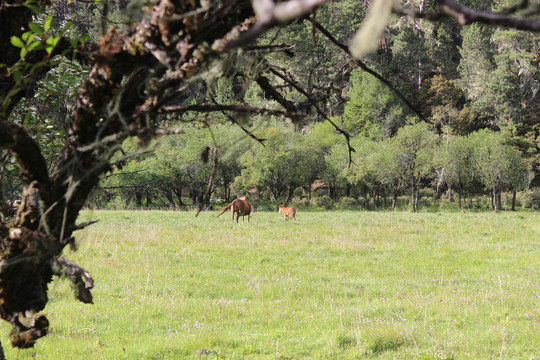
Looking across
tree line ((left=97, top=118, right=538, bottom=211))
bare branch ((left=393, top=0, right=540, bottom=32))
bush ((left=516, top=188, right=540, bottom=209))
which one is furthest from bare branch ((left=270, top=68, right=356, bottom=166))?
bush ((left=516, top=188, right=540, bottom=209))

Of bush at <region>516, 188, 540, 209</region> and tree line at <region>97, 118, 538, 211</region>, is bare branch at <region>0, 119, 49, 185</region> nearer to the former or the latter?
tree line at <region>97, 118, 538, 211</region>

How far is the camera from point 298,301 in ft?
36.4

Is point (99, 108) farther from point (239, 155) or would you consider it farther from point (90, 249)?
point (239, 155)

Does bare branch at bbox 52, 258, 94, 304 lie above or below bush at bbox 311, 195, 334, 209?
above

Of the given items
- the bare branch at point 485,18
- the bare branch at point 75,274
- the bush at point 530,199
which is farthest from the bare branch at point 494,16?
the bush at point 530,199

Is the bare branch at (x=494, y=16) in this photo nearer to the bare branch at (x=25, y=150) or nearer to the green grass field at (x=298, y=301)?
the bare branch at (x=25, y=150)

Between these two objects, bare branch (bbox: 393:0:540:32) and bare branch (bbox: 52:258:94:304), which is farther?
bare branch (bbox: 52:258:94:304)

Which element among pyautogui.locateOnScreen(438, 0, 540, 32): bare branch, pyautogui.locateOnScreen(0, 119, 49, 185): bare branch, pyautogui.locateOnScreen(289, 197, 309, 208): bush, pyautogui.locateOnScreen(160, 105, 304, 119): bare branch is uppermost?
pyautogui.locateOnScreen(438, 0, 540, 32): bare branch

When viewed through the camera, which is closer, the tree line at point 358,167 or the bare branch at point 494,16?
the bare branch at point 494,16

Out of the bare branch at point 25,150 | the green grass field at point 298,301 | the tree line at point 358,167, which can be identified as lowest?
the green grass field at point 298,301

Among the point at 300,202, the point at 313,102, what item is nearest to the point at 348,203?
the point at 300,202

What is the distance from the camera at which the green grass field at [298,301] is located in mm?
7891

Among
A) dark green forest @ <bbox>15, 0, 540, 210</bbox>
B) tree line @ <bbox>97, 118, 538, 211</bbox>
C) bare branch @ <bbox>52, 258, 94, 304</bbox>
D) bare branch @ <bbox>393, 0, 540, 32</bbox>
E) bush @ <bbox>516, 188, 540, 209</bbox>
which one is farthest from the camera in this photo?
bush @ <bbox>516, 188, 540, 209</bbox>

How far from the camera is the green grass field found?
7.89 metres
